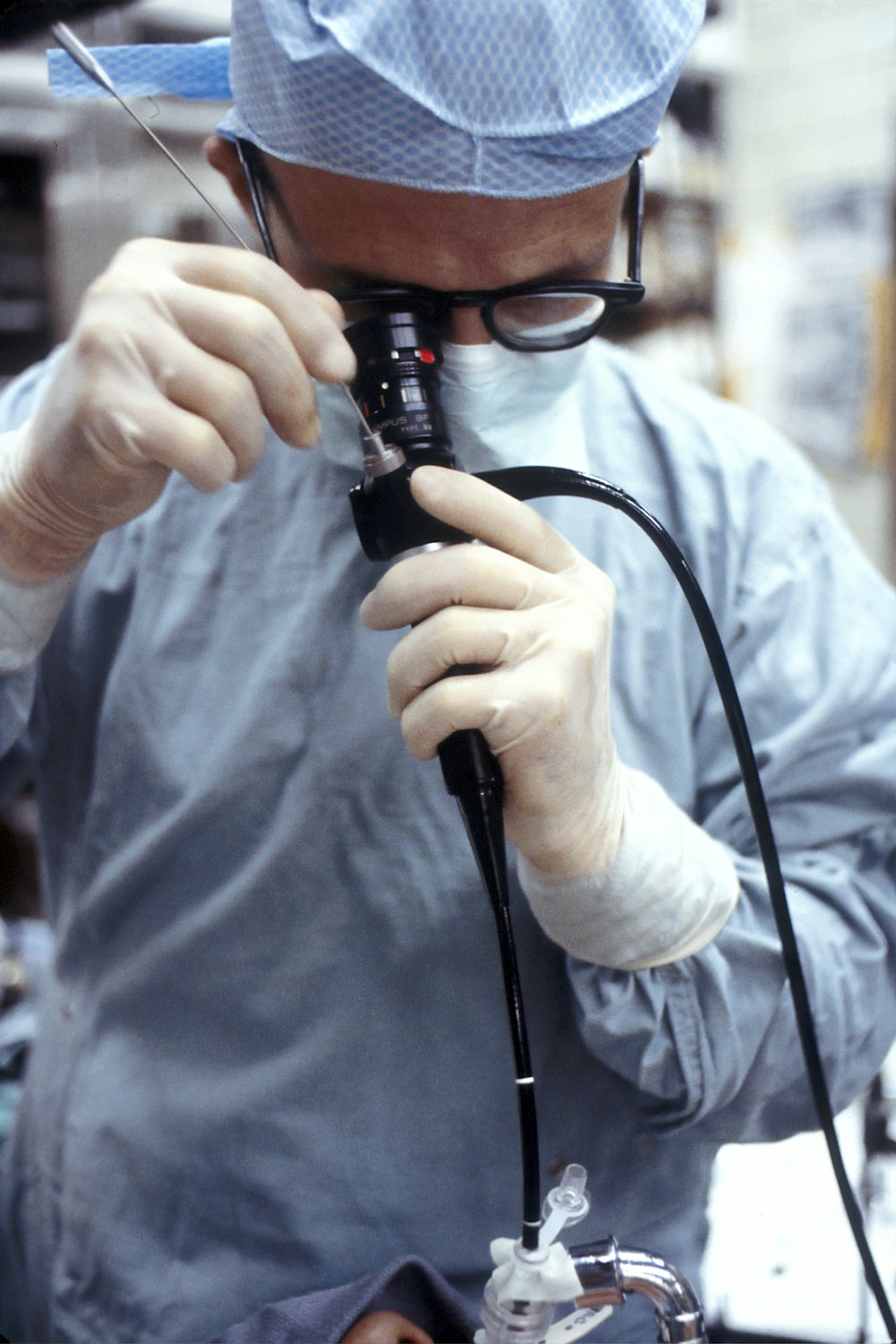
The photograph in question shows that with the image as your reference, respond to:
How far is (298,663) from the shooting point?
754mm

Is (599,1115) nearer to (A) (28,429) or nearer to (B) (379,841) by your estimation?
(B) (379,841)

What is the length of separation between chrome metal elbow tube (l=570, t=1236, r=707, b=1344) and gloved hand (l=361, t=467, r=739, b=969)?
160mm

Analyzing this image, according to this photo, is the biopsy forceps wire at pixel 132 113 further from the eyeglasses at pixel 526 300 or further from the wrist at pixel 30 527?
the wrist at pixel 30 527

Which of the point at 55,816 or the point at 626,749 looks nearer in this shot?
the point at 626,749

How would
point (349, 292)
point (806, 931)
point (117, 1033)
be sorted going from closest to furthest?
point (349, 292)
point (806, 931)
point (117, 1033)

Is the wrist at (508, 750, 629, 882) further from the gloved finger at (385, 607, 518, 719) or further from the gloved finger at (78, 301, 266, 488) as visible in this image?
the gloved finger at (78, 301, 266, 488)

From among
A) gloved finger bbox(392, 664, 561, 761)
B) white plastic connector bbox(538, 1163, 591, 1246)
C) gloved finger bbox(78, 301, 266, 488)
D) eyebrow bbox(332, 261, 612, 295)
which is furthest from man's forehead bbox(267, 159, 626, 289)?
white plastic connector bbox(538, 1163, 591, 1246)

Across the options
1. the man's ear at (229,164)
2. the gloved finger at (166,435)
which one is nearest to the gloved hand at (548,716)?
the gloved finger at (166,435)

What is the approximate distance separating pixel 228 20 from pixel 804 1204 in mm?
762

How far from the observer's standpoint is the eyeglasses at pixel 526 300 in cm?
57

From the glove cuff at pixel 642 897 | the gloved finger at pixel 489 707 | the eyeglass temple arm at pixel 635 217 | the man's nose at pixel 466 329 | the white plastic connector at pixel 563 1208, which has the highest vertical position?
the eyeglass temple arm at pixel 635 217

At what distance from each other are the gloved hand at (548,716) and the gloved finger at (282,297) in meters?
0.07

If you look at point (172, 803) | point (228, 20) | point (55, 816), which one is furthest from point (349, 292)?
point (55, 816)

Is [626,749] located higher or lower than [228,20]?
lower
